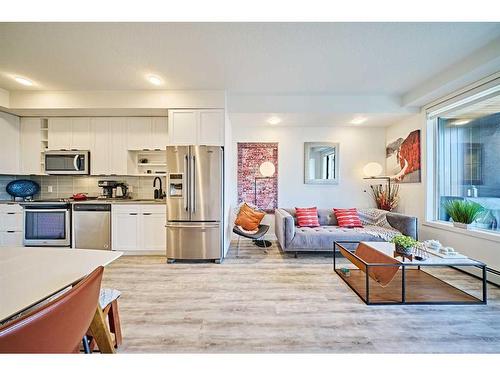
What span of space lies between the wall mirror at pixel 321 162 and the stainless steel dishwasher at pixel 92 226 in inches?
145

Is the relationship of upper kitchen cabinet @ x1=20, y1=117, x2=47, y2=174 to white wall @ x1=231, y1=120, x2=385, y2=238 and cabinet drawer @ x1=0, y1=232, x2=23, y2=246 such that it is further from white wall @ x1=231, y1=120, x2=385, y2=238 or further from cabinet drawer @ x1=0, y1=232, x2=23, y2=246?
white wall @ x1=231, y1=120, x2=385, y2=238

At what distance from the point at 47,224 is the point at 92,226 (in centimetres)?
66

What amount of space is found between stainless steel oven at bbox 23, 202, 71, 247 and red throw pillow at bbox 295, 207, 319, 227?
12.4ft

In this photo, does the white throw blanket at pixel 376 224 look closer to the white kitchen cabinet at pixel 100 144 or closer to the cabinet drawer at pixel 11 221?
the white kitchen cabinet at pixel 100 144

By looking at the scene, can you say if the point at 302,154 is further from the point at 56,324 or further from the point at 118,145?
the point at 56,324

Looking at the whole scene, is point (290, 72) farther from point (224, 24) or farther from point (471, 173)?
point (471, 173)

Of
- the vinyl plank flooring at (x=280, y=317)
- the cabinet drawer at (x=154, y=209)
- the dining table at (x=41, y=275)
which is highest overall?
the cabinet drawer at (x=154, y=209)

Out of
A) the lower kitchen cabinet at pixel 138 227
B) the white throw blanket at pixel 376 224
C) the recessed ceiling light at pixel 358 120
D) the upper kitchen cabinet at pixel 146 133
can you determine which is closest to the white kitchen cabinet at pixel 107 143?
the upper kitchen cabinet at pixel 146 133

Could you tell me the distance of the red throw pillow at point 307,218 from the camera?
13.7ft

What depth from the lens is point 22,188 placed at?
394cm

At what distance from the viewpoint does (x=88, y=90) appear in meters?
3.57

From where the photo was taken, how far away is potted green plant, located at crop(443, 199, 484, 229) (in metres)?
3.01

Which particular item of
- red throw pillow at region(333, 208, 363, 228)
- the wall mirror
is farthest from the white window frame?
the wall mirror
